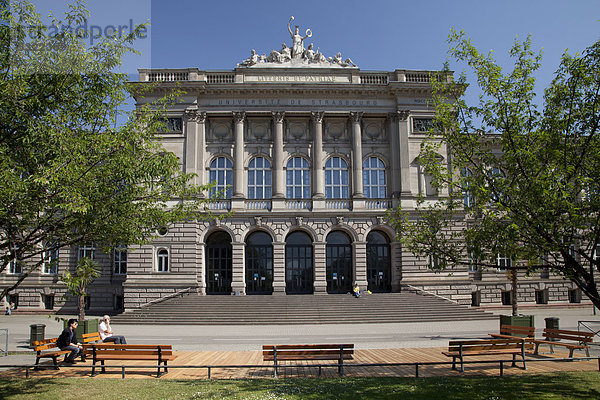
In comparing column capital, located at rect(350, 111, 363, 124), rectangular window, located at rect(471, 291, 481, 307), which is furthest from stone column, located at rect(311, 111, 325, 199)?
rectangular window, located at rect(471, 291, 481, 307)

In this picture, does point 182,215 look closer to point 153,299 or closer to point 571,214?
point 571,214

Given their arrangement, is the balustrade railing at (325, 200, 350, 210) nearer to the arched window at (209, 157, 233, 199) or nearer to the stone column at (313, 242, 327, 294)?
the stone column at (313, 242, 327, 294)

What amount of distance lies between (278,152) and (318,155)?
3.73m

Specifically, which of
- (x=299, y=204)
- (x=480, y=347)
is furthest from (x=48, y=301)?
(x=480, y=347)

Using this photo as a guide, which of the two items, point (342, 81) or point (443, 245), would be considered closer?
point (443, 245)

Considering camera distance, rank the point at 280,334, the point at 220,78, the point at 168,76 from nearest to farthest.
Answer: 1. the point at 280,334
2. the point at 220,78
3. the point at 168,76

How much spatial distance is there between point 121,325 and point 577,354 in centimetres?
2760

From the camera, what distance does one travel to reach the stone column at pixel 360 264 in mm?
42688

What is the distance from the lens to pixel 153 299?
4066 cm

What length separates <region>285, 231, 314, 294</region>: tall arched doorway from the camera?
4388cm

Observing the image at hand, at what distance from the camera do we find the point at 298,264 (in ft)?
145

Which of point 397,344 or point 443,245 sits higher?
point 443,245

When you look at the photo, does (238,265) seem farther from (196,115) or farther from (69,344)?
(69,344)

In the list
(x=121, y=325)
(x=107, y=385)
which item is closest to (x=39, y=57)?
(x=107, y=385)
